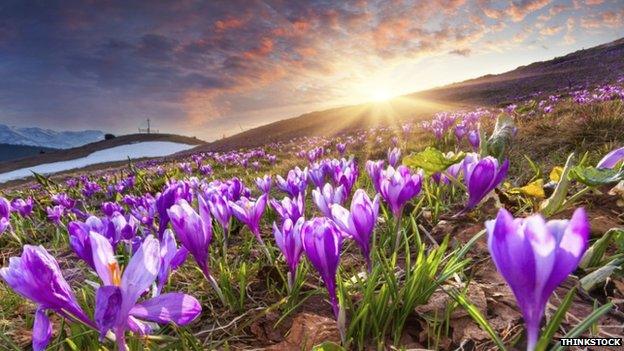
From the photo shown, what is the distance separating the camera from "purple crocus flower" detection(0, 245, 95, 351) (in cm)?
127

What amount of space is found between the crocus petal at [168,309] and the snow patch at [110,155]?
51.6m

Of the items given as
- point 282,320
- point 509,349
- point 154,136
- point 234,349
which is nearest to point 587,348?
point 509,349

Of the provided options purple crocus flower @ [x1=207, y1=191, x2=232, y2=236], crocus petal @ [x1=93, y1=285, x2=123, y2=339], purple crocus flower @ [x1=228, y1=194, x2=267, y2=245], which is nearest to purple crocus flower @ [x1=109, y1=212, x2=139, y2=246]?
purple crocus flower @ [x1=207, y1=191, x2=232, y2=236]

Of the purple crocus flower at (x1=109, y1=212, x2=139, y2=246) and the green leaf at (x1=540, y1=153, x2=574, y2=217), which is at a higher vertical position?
the purple crocus flower at (x1=109, y1=212, x2=139, y2=246)

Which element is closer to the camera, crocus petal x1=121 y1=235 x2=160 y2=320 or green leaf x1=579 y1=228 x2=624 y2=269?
crocus petal x1=121 y1=235 x2=160 y2=320

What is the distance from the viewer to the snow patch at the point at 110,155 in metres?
52.8

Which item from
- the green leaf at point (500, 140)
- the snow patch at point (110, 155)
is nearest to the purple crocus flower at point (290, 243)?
the green leaf at point (500, 140)

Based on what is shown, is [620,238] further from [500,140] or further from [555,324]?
[500,140]

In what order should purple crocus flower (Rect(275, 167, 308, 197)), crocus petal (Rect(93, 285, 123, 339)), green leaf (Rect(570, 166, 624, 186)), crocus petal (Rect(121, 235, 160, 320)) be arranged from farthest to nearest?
purple crocus flower (Rect(275, 167, 308, 197)) < green leaf (Rect(570, 166, 624, 186)) < crocus petal (Rect(121, 235, 160, 320)) < crocus petal (Rect(93, 285, 123, 339))

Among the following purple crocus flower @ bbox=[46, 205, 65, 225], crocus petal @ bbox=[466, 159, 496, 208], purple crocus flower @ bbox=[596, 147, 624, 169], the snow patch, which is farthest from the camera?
the snow patch

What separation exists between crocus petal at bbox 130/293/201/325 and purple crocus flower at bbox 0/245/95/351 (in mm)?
246

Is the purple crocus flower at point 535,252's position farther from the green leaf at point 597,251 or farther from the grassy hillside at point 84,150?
the grassy hillside at point 84,150

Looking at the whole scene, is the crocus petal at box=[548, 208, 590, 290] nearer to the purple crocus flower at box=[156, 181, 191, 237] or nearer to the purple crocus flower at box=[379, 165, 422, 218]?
the purple crocus flower at box=[379, 165, 422, 218]

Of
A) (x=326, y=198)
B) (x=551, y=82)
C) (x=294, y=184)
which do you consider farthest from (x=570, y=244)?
(x=551, y=82)
